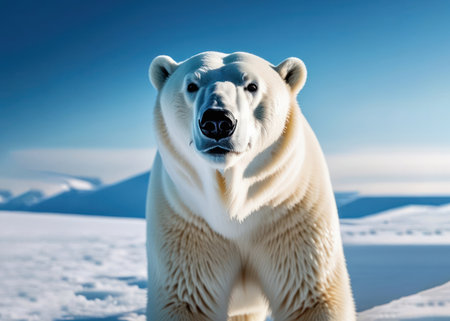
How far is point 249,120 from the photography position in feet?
6.47

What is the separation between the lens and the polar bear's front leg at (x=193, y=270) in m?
2.42

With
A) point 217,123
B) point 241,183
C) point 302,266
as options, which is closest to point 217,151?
point 217,123

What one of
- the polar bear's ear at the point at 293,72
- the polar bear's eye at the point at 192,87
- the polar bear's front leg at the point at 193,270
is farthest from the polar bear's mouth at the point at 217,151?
the polar bear's ear at the point at 293,72

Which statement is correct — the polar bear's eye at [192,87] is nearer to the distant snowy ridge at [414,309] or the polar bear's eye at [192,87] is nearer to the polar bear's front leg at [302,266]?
the polar bear's front leg at [302,266]

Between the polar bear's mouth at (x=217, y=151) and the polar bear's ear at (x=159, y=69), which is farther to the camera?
the polar bear's ear at (x=159, y=69)

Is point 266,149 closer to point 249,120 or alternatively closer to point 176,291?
point 249,120

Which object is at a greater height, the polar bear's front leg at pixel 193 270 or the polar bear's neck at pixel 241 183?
the polar bear's neck at pixel 241 183

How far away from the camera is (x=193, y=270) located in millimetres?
2434

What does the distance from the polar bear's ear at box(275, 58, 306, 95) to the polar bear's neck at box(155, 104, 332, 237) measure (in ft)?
0.47

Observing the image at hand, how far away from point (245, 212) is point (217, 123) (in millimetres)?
614

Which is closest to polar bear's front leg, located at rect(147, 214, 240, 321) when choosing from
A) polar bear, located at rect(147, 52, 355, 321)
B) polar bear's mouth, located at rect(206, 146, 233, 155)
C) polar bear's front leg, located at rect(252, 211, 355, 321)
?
polar bear, located at rect(147, 52, 355, 321)

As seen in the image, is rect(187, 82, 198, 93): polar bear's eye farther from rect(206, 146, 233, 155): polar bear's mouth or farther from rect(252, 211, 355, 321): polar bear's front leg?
rect(252, 211, 355, 321): polar bear's front leg

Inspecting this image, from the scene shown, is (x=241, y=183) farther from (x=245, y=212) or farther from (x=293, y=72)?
(x=293, y=72)

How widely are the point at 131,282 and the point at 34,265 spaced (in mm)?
2293
